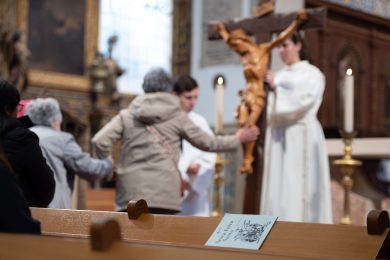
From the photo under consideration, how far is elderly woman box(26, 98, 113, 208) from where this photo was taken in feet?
14.2

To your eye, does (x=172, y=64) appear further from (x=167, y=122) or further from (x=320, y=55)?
(x=167, y=122)

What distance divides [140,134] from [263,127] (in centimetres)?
91

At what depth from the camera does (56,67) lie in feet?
43.6

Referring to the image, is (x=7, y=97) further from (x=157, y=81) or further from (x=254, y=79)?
(x=254, y=79)

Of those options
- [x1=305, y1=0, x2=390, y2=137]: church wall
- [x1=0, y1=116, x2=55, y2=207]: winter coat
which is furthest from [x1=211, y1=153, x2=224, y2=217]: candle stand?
[x1=305, y1=0, x2=390, y2=137]: church wall

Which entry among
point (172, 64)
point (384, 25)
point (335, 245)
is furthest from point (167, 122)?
point (172, 64)

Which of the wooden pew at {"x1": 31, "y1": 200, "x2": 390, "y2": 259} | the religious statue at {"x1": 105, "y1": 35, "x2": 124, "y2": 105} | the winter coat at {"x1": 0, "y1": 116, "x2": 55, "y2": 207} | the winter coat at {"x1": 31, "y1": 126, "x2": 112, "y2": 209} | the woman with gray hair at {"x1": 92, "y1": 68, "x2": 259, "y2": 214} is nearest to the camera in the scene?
the wooden pew at {"x1": 31, "y1": 200, "x2": 390, "y2": 259}

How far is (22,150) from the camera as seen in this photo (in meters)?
3.32

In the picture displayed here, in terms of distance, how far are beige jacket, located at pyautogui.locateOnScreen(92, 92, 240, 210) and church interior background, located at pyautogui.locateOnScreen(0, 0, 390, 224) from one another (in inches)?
162

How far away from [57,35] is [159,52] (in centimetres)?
232

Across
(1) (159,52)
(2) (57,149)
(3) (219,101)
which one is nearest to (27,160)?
(2) (57,149)

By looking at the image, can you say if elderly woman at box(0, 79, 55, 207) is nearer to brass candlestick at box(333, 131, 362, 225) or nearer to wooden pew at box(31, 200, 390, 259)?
wooden pew at box(31, 200, 390, 259)

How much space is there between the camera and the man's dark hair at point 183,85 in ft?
18.2

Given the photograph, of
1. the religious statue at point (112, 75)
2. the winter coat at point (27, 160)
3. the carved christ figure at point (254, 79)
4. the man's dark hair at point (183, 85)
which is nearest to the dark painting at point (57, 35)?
the religious statue at point (112, 75)
